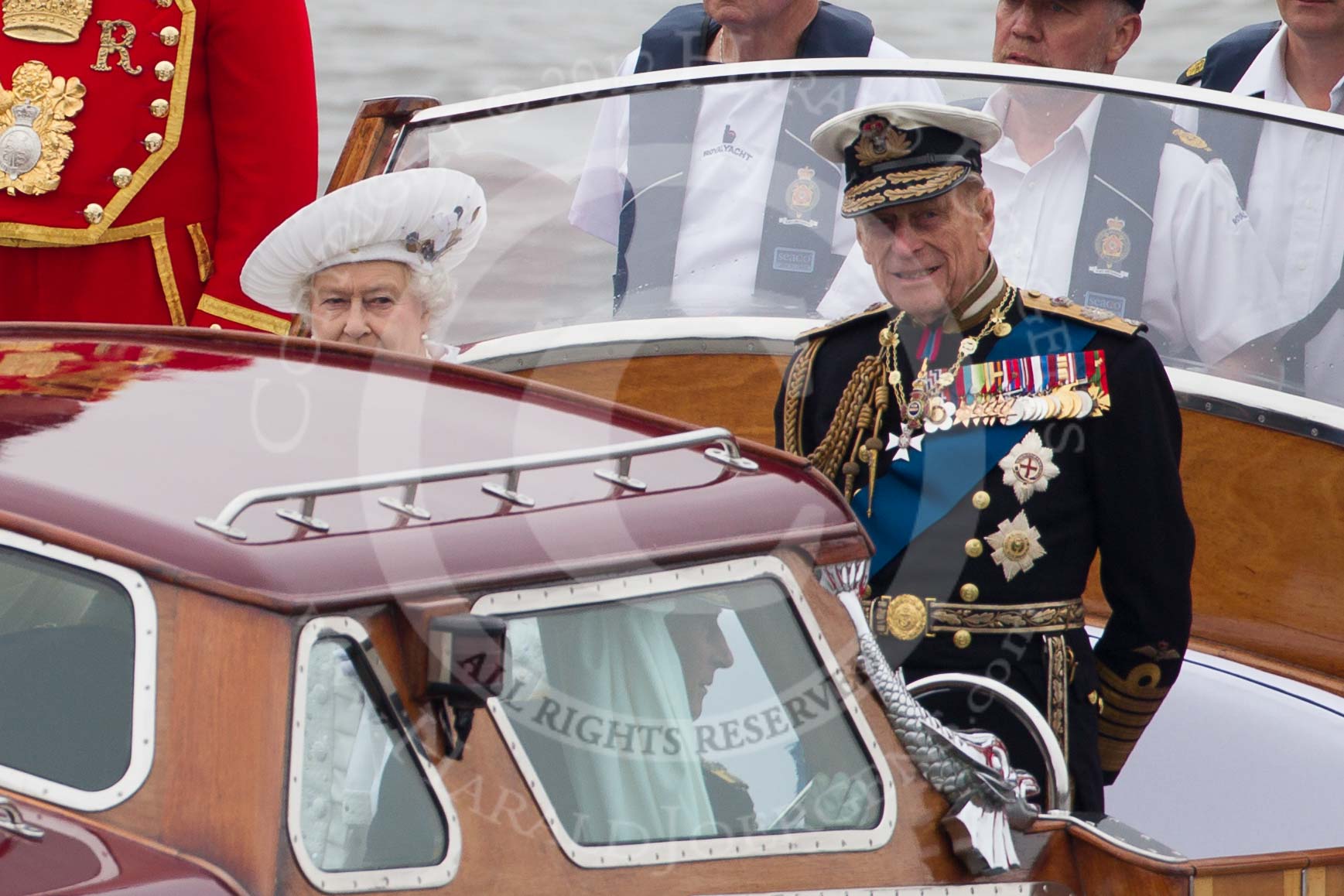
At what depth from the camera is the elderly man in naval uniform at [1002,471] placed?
10.0 ft

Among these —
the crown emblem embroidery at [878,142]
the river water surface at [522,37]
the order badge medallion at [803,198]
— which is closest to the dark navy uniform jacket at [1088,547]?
the crown emblem embroidery at [878,142]

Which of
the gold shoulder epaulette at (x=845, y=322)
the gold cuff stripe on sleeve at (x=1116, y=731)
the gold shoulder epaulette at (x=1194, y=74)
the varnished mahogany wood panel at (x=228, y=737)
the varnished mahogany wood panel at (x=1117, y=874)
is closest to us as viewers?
the varnished mahogany wood panel at (x=228, y=737)

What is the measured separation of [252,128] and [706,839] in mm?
2415

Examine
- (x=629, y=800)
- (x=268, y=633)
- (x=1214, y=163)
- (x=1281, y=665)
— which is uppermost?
(x=1214, y=163)

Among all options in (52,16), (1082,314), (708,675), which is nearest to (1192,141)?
(1082,314)

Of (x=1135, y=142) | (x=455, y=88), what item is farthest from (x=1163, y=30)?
(x=1135, y=142)

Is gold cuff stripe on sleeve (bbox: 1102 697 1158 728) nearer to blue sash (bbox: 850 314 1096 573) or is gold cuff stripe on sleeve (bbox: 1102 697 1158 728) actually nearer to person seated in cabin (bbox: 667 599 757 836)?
blue sash (bbox: 850 314 1096 573)

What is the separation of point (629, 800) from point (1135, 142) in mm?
2252

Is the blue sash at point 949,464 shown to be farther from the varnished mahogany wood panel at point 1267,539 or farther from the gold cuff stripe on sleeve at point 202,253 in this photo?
the gold cuff stripe on sleeve at point 202,253

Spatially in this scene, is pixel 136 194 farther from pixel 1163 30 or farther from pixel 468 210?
pixel 1163 30

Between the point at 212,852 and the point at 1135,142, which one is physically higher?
the point at 1135,142

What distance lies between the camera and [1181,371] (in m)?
3.94

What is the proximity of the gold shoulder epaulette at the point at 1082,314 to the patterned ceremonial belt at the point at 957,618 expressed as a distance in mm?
434

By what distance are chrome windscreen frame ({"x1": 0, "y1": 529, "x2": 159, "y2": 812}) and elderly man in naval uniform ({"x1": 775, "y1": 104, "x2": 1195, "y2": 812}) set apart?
1.37m
